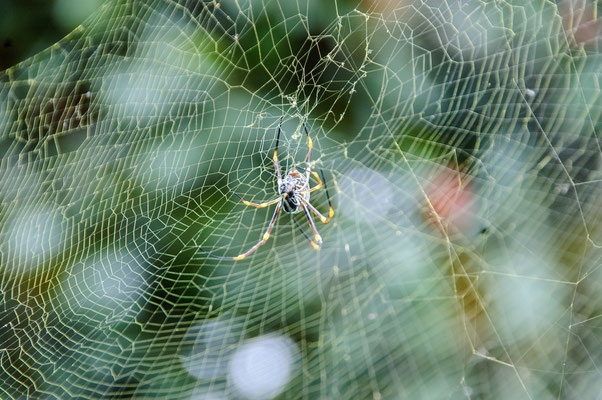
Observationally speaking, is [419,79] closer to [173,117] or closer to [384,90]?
[384,90]

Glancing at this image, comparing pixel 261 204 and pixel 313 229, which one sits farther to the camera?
pixel 313 229

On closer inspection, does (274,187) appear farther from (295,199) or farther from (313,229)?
(313,229)

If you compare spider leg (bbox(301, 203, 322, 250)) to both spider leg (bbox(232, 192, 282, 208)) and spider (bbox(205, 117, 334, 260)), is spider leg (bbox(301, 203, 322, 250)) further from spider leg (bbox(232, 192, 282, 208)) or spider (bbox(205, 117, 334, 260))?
spider leg (bbox(232, 192, 282, 208))

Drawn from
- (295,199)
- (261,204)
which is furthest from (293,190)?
(261,204)

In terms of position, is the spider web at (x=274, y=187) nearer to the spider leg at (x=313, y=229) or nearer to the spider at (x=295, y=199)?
the spider at (x=295, y=199)

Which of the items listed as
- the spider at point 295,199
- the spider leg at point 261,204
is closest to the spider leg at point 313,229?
the spider at point 295,199

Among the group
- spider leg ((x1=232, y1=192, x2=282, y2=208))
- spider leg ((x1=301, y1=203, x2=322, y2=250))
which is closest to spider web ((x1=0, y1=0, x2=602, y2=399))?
spider leg ((x1=232, y1=192, x2=282, y2=208))
